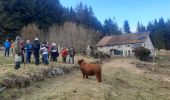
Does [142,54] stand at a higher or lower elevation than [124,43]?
lower

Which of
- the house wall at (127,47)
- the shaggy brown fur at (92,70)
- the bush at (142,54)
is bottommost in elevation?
the shaggy brown fur at (92,70)

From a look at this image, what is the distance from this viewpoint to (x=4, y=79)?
20391 millimetres

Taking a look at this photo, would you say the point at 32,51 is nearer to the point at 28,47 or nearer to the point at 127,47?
the point at 28,47

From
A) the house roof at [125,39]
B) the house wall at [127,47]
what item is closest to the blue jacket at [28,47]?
the house wall at [127,47]

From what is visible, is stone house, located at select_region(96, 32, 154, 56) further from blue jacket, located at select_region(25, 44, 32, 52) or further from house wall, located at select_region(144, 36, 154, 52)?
blue jacket, located at select_region(25, 44, 32, 52)

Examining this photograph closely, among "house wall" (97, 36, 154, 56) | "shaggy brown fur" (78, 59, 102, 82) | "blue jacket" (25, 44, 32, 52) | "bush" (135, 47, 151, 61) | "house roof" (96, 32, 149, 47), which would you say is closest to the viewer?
"shaggy brown fur" (78, 59, 102, 82)

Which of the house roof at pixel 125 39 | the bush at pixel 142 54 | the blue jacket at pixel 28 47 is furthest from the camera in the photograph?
the house roof at pixel 125 39

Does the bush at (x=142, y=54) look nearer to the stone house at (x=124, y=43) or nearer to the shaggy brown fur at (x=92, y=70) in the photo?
the stone house at (x=124, y=43)

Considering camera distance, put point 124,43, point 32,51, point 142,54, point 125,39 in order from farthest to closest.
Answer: point 125,39 → point 124,43 → point 142,54 → point 32,51

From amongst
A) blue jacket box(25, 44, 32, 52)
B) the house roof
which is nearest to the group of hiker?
blue jacket box(25, 44, 32, 52)

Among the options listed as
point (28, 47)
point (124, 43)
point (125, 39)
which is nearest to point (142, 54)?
point (124, 43)

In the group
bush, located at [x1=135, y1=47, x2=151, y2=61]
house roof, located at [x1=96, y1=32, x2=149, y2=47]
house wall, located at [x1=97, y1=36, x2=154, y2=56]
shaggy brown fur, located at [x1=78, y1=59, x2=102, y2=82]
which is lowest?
shaggy brown fur, located at [x1=78, y1=59, x2=102, y2=82]

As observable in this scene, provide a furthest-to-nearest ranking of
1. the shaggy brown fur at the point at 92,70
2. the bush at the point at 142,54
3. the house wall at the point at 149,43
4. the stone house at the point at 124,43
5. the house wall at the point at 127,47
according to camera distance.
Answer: the stone house at the point at 124,43
the house wall at the point at 149,43
the house wall at the point at 127,47
the bush at the point at 142,54
the shaggy brown fur at the point at 92,70

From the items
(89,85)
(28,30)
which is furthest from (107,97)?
(28,30)
